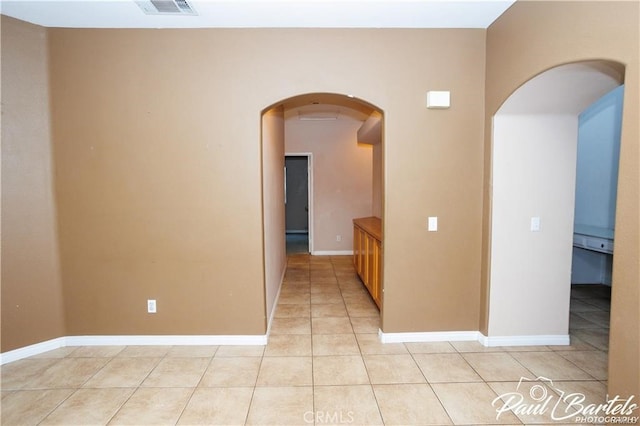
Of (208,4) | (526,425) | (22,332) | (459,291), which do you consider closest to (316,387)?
(526,425)

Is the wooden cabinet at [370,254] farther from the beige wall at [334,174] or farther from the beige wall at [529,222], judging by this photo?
the beige wall at [334,174]

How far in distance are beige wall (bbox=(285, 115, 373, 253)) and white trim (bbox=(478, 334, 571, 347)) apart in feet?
13.6

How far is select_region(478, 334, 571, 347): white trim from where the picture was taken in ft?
9.15

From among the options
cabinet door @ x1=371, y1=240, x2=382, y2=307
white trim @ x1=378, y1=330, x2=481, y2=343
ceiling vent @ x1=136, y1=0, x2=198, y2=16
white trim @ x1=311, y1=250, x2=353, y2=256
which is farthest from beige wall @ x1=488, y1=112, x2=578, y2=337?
white trim @ x1=311, y1=250, x2=353, y2=256

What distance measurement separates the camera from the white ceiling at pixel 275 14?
7.64ft

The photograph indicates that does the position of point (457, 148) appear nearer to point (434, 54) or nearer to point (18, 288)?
point (434, 54)

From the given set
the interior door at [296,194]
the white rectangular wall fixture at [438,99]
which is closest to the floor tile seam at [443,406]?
the white rectangular wall fixture at [438,99]

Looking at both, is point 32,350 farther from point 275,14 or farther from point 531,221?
point 531,221

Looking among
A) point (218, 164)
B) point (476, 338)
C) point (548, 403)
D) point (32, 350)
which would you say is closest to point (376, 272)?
point (476, 338)

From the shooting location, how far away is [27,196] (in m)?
2.64

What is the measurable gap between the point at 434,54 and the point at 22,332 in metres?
4.36

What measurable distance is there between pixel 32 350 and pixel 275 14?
11.7 feet

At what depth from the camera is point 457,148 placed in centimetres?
279

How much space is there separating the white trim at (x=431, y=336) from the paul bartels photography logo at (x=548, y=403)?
2.02ft
